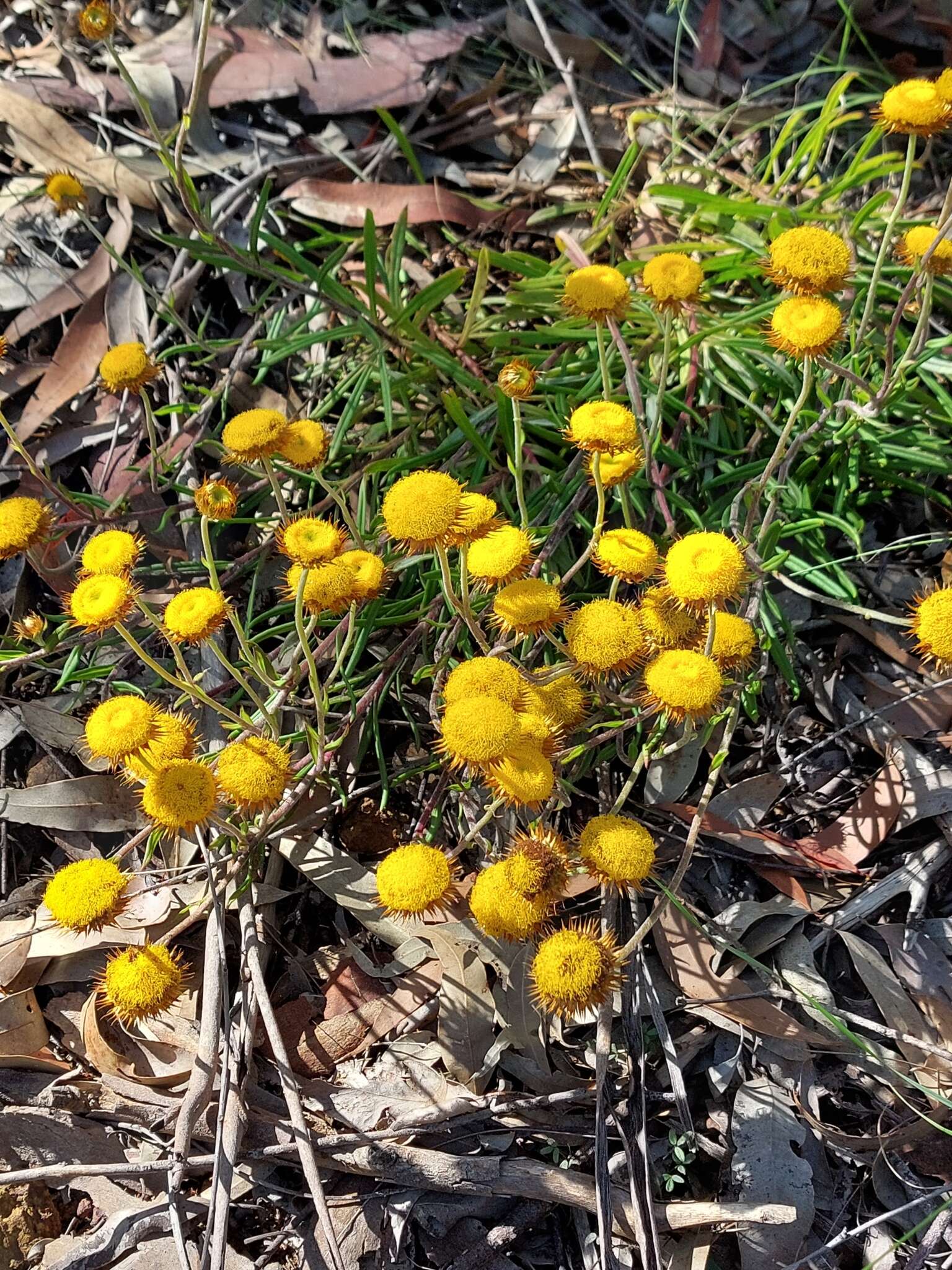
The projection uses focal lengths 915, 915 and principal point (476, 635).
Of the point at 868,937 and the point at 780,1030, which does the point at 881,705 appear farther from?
the point at 780,1030

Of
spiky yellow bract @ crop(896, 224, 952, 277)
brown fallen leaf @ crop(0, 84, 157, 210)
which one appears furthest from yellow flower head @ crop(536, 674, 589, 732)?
brown fallen leaf @ crop(0, 84, 157, 210)

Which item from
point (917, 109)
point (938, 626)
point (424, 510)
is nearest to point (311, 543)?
point (424, 510)

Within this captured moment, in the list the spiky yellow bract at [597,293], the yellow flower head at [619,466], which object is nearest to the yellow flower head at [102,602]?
the yellow flower head at [619,466]

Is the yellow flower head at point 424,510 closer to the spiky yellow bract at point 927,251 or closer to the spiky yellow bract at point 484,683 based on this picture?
the spiky yellow bract at point 484,683

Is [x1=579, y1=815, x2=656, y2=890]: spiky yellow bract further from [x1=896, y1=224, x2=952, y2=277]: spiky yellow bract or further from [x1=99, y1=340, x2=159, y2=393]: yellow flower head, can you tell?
[x1=99, y1=340, x2=159, y2=393]: yellow flower head

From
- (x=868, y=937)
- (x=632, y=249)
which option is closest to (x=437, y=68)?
(x=632, y=249)

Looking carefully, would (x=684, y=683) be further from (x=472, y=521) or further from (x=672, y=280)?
(x=672, y=280)
